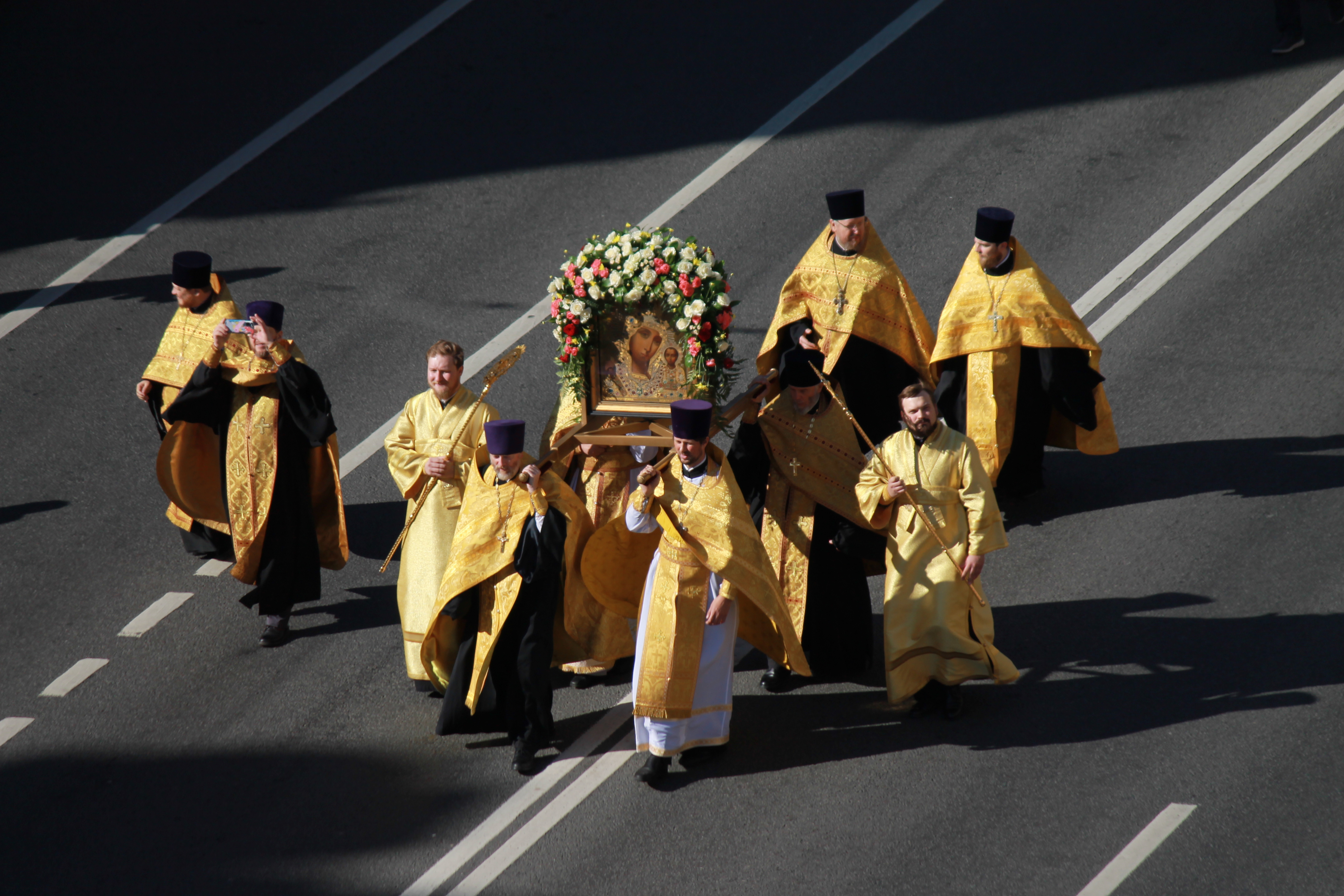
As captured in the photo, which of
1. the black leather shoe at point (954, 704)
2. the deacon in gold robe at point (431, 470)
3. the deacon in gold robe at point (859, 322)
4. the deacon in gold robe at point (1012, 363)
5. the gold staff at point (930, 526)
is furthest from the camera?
the deacon in gold robe at point (859, 322)

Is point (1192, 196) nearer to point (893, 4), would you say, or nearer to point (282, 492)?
point (893, 4)

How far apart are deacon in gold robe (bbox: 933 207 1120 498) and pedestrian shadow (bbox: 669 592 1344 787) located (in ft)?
5.24

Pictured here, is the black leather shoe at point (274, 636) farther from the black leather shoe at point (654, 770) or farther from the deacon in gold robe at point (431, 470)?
the black leather shoe at point (654, 770)

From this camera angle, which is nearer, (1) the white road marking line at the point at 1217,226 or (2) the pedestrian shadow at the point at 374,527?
(2) the pedestrian shadow at the point at 374,527

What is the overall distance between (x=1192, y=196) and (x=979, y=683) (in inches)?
283

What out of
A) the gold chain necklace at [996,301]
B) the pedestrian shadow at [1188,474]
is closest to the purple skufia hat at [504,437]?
the gold chain necklace at [996,301]

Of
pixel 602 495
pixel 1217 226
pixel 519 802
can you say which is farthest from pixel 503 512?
pixel 1217 226

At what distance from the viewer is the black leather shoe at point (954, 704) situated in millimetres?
9047

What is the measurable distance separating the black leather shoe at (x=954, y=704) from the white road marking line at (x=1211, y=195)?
5.19 metres

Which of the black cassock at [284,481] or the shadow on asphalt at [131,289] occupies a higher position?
the shadow on asphalt at [131,289]

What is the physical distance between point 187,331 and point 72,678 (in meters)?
2.55

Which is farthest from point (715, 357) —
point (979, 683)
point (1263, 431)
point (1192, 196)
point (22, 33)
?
point (22, 33)

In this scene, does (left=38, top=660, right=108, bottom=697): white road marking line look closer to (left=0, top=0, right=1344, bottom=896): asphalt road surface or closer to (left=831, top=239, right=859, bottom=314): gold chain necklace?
(left=0, top=0, right=1344, bottom=896): asphalt road surface

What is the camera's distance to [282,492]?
34.0 feet
